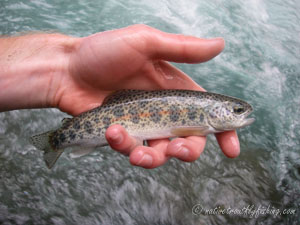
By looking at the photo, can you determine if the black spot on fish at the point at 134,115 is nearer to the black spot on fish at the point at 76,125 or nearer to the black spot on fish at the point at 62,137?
the black spot on fish at the point at 76,125

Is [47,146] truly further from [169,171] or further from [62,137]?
[169,171]

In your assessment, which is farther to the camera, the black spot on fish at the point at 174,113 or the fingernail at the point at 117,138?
the black spot on fish at the point at 174,113

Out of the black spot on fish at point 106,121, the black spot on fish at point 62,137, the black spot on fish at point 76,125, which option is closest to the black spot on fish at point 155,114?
the black spot on fish at point 106,121

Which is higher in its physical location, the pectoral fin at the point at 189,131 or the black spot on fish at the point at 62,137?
the pectoral fin at the point at 189,131

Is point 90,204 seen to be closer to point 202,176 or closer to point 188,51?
point 202,176

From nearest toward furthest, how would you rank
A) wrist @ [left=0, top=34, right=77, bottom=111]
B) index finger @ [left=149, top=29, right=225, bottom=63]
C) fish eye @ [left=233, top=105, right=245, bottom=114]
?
1. index finger @ [left=149, top=29, right=225, bottom=63]
2. fish eye @ [left=233, top=105, right=245, bottom=114]
3. wrist @ [left=0, top=34, right=77, bottom=111]

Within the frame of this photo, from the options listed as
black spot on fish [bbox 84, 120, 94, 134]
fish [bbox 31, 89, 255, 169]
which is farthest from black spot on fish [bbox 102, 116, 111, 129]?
black spot on fish [bbox 84, 120, 94, 134]

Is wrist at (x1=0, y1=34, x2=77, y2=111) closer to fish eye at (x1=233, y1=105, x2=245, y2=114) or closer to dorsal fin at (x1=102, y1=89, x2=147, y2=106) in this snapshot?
dorsal fin at (x1=102, y1=89, x2=147, y2=106)

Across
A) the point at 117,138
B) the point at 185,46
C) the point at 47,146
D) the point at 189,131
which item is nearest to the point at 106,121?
the point at 117,138
